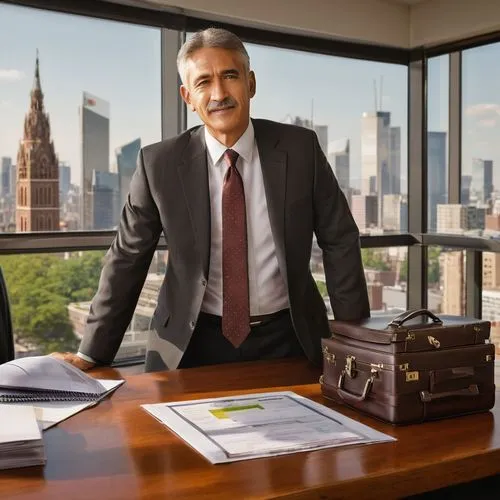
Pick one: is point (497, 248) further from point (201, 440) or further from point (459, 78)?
point (201, 440)

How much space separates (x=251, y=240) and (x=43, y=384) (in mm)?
833

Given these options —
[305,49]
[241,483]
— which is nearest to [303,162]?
[241,483]

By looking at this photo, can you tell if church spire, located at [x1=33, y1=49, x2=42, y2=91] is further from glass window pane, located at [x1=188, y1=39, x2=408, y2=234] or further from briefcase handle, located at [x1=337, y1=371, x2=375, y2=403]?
briefcase handle, located at [x1=337, y1=371, x2=375, y2=403]

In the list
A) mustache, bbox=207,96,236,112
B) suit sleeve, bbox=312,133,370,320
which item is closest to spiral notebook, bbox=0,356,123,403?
suit sleeve, bbox=312,133,370,320

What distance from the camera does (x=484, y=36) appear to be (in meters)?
4.64

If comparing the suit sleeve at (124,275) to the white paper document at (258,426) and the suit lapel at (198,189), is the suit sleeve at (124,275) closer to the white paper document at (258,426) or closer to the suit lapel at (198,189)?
the suit lapel at (198,189)

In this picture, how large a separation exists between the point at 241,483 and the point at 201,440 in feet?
0.71

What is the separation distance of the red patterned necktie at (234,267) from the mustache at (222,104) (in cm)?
23

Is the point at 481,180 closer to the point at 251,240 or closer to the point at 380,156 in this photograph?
the point at 380,156

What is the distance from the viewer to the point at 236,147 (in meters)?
2.30

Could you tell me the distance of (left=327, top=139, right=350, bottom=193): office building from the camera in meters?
4.88

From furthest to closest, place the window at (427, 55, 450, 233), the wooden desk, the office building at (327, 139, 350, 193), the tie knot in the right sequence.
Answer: the window at (427, 55, 450, 233) → the office building at (327, 139, 350, 193) → the tie knot → the wooden desk

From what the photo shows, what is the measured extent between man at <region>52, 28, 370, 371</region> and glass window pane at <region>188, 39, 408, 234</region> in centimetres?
228

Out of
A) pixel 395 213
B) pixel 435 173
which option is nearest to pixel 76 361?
pixel 395 213
